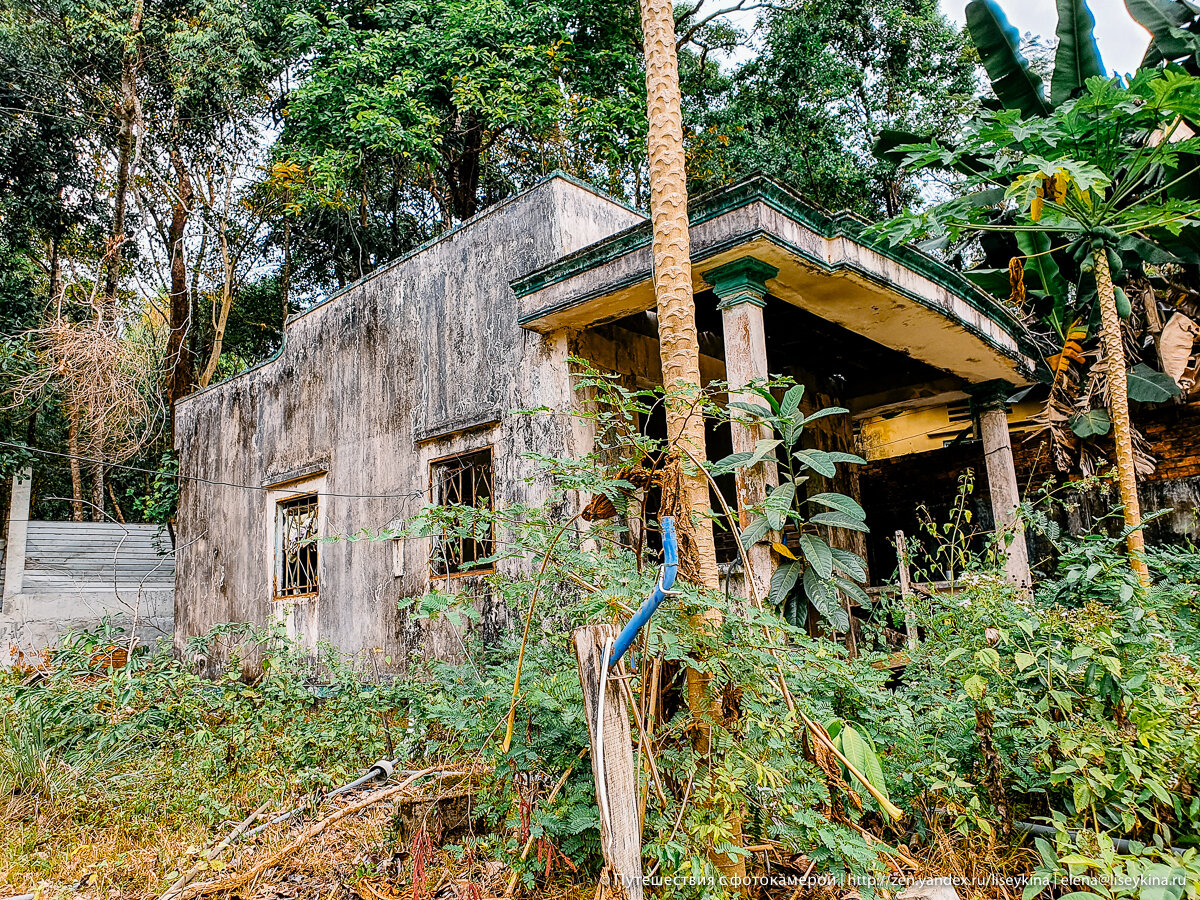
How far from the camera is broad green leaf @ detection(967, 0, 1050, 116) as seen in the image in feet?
22.6

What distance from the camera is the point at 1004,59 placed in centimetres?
704

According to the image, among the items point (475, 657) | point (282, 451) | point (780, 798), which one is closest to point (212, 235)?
point (282, 451)

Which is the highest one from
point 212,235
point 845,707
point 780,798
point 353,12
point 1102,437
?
point 353,12

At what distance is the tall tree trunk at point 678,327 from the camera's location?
9.23 ft

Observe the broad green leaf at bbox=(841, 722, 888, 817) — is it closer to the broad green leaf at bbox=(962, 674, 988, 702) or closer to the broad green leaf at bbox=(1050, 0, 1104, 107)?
the broad green leaf at bbox=(962, 674, 988, 702)

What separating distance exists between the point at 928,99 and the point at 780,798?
549 inches

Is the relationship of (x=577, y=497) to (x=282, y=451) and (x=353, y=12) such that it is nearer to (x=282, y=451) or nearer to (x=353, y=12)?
(x=282, y=451)

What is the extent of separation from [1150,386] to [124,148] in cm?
1666

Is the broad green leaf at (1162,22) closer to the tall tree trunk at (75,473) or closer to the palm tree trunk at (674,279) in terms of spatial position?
the palm tree trunk at (674,279)

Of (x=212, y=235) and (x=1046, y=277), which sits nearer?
(x=1046, y=277)

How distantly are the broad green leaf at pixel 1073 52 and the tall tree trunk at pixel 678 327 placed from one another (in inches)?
195

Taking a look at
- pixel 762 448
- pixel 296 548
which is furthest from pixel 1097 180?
pixel 296 548

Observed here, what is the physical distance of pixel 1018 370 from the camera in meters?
7.81

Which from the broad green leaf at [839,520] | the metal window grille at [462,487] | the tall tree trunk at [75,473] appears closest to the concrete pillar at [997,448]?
the broad green leaf at [839,520]
